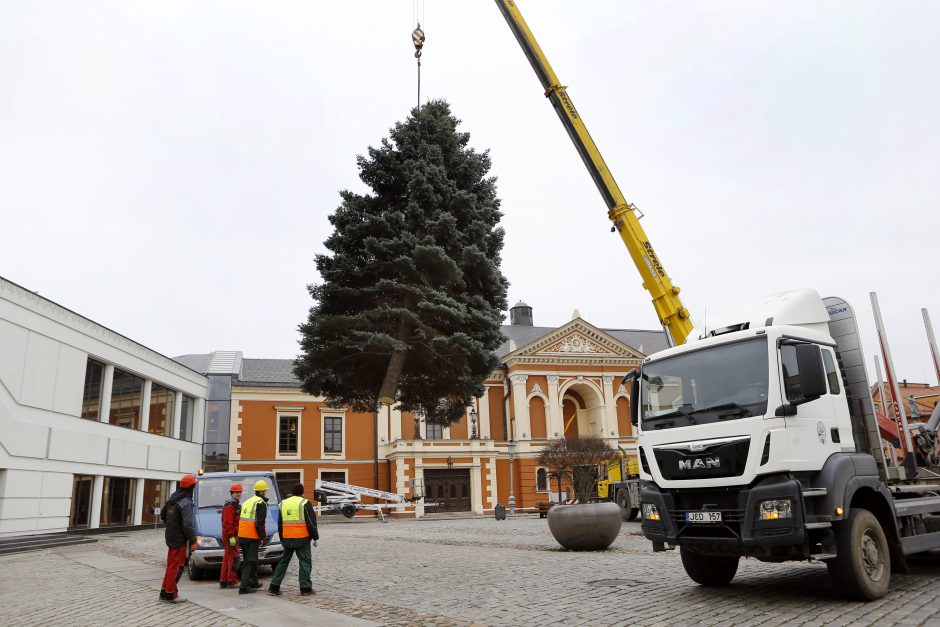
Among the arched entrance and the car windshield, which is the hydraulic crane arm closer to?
the car windshield

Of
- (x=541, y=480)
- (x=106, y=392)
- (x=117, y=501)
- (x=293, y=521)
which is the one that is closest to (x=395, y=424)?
(x=541, y=480)

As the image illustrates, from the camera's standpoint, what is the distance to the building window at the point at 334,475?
131 ft

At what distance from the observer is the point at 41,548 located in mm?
19234

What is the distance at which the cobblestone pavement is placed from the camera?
6.66 meters

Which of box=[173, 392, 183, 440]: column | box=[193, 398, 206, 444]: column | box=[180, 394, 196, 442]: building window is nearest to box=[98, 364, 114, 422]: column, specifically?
box=[173, 392, 183, 440]: column

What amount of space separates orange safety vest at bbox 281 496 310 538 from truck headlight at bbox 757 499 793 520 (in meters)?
5.65

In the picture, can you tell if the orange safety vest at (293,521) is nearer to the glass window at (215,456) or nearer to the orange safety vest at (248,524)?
the orange safety vest at (248,524)

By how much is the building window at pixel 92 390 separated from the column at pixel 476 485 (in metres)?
21.3

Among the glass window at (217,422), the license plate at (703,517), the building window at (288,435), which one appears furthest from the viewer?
the building window at (288,435)

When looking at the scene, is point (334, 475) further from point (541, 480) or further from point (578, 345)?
point (578, 345)

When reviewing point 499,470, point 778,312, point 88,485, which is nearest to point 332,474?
point 499,470

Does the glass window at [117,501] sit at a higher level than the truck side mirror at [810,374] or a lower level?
lower

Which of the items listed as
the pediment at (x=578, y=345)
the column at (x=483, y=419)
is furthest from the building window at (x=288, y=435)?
the pediment at (x=578, y=345)

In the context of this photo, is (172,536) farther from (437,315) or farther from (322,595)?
(437,315)
